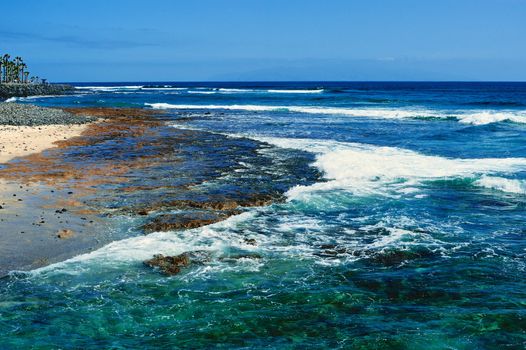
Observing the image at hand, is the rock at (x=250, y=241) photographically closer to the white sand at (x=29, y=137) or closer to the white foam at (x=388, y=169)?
the white foam at (x=388, y=169)

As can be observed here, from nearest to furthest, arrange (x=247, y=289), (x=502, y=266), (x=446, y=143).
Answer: (x=247, y=289) → (x=502, y=266) → (x=446, y=143)

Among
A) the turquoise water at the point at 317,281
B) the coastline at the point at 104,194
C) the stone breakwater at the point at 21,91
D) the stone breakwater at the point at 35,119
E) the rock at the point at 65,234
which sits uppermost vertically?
the stone breakwater at the point at 21,91

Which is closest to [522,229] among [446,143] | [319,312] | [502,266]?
[502,266]

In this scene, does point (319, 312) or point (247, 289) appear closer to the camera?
point (319, 312)

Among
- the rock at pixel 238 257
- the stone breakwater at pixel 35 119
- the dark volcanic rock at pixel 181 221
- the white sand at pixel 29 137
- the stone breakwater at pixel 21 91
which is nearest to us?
the rock at pixel 238 257

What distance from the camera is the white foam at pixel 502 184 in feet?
50.8

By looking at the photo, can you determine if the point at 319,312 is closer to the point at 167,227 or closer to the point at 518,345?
the point at 518,345

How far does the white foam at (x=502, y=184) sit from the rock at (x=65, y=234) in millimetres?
11752

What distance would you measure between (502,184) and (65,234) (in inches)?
483

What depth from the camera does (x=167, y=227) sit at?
38.2 feet

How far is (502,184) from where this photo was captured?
15.9m

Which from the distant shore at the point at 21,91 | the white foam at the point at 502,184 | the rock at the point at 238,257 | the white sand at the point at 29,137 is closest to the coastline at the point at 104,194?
the white sand at the point at 29,137

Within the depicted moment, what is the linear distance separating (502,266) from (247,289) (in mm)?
4604

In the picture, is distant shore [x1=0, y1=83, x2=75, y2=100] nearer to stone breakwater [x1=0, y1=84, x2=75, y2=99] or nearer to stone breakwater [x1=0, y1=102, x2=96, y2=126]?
stone breakwater [x1=0, y1=84, x2=75, y2=99]
